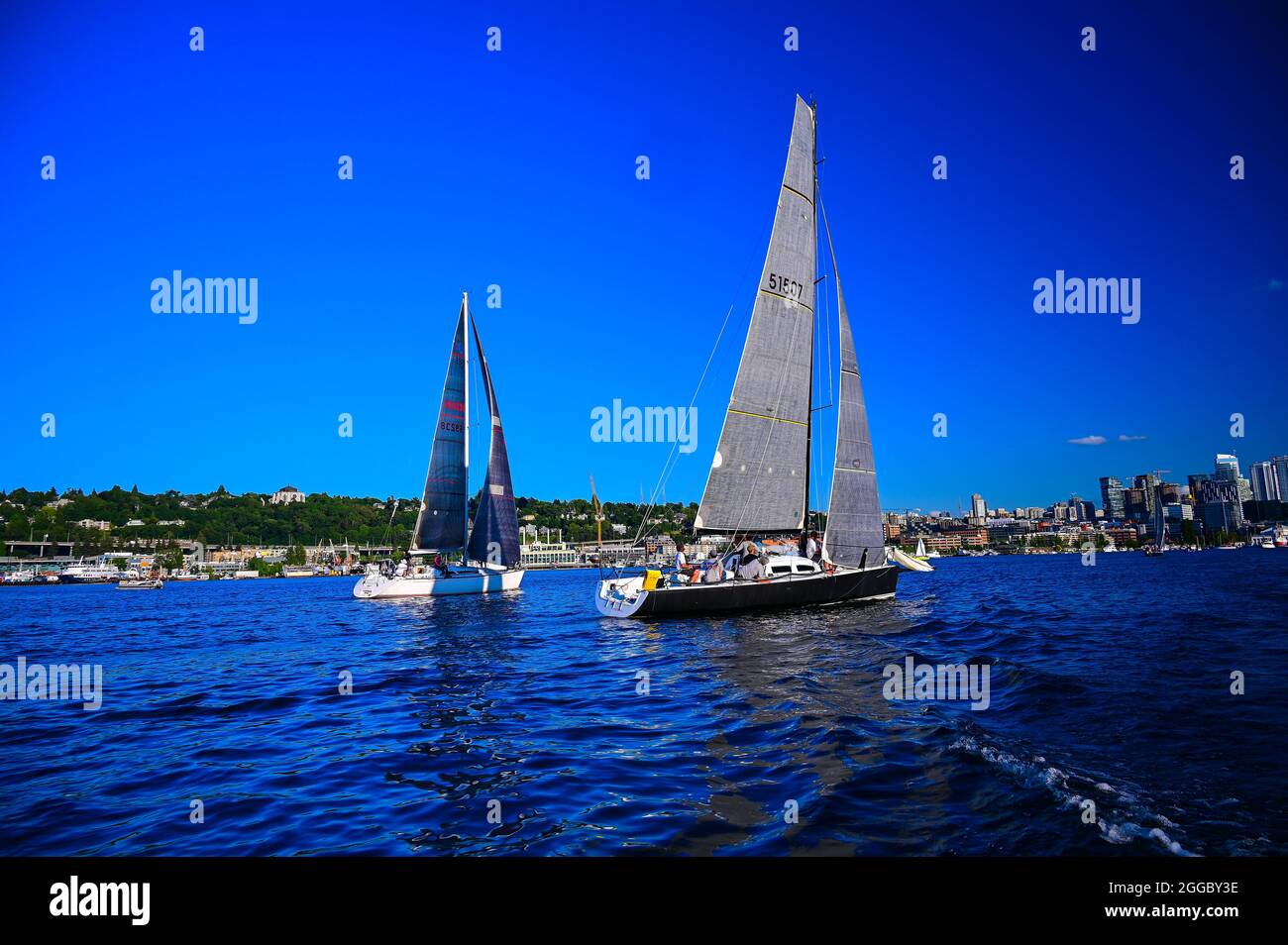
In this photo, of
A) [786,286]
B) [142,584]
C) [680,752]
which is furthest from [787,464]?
[142,584]

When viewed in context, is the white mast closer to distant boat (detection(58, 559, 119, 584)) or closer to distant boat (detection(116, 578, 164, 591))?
distant boat (detection(116, 578, 164, 591))

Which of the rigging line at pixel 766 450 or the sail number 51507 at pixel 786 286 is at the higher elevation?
the sail number 51507 at pixel 786 286

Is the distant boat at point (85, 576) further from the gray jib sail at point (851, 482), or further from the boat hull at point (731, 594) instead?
the gray jib sail at point (851, 482)

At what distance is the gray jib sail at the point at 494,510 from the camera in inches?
2024

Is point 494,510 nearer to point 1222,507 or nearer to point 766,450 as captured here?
point 766,450

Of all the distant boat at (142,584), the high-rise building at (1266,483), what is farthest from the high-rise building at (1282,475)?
the distant boat at (142,584)

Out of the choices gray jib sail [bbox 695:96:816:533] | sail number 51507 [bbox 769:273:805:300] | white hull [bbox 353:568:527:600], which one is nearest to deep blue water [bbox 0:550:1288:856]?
gray jib sail [bbox 695:96:816:533]

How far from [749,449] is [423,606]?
2383cm

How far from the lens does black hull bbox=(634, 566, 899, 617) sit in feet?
90.3

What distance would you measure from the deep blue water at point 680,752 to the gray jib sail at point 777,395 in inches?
389

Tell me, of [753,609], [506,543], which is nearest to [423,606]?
[506,543]

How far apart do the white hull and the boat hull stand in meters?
20.1

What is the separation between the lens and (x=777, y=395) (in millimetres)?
31938
